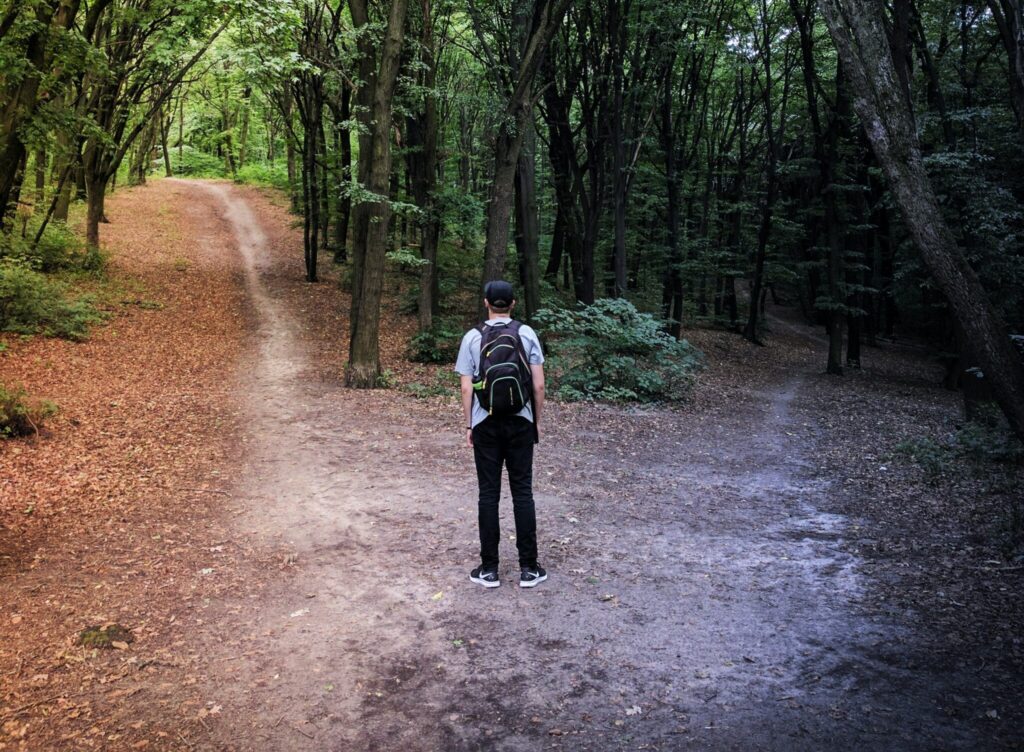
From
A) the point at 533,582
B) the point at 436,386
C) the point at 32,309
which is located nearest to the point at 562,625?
the point at 533,582

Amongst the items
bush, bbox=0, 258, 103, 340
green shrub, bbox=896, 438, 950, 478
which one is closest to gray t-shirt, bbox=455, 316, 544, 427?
green shrub, bbox=896, 438, 950, 478

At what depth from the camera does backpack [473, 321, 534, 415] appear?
4.54 meters

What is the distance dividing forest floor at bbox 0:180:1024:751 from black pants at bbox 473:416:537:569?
52 cm

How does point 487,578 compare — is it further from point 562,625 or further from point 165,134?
point 165,134

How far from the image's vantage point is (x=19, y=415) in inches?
313

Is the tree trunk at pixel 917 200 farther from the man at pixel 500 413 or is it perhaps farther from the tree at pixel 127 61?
the tree at pixel 127 61

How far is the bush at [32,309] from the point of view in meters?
13.2

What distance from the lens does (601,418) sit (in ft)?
38.2

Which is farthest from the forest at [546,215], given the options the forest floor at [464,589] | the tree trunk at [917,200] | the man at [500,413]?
the man at [500,413]

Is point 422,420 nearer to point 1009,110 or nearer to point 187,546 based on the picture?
point 187,546

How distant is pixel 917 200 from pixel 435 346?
423 inches

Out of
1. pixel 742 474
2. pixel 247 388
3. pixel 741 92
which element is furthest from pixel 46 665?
pixel 741 92

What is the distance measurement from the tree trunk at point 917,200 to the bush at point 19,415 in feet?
31.2

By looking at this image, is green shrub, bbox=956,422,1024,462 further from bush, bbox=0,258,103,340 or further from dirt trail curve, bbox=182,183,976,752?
bush, bbox=0,258,103,340
